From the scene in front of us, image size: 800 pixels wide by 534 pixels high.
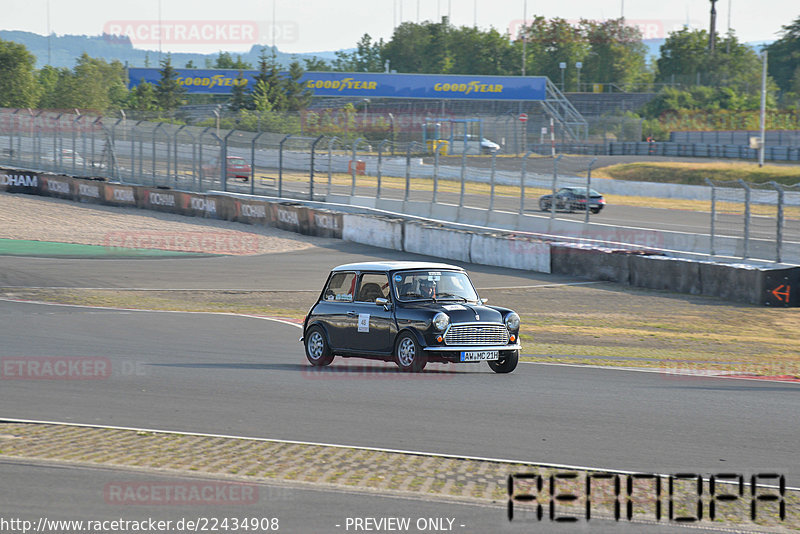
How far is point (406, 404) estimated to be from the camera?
10289 mm

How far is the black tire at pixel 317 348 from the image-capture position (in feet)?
43.0

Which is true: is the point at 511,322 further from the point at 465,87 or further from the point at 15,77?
the point at 465,87

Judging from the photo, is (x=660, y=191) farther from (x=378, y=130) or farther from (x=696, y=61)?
(x=696, y=61)

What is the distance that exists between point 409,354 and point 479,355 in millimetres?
876

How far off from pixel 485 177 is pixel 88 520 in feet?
163

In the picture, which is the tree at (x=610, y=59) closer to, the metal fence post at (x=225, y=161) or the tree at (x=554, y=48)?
the tree at (x=554, y=48)

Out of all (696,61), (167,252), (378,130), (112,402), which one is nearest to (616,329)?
(112,402)

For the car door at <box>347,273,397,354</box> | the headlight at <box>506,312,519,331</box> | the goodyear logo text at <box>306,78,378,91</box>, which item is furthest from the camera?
the goodyear logo text at <box>306,78,378,91</box>

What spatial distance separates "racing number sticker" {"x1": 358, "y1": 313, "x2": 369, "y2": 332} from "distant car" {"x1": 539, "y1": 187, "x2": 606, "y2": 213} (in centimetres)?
2280

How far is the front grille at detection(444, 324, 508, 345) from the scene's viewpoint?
11.9m

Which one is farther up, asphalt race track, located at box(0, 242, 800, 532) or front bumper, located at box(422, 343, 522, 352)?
front bumper, located at box(422, 343, 522, 352)

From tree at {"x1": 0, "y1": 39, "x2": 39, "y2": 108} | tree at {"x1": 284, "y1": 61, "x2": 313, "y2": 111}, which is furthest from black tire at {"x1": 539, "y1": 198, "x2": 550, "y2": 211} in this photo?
tree at {"x1": 0, "y1": 39, "x2": 39, "y2": 108}

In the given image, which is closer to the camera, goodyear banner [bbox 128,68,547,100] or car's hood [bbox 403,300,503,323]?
car's hood [bbox 403,300,503,323]

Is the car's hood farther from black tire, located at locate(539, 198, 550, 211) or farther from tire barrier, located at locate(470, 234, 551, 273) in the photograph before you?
black tire, located at locate(539, 198, 550, 211)
